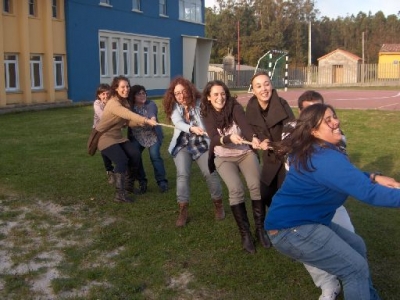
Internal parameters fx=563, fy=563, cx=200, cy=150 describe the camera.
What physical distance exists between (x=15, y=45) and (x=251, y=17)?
55219 mm

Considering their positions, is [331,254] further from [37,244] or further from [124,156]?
[124,156]

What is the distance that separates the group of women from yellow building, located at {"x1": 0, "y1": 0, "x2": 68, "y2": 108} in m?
18.1

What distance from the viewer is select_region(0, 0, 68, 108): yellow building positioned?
945 inches

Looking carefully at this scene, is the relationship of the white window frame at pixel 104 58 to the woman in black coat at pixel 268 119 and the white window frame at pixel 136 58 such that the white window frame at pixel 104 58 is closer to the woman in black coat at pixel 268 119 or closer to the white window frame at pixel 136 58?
the white window frame at pixel 136 58

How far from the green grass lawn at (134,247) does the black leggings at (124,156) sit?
465mm

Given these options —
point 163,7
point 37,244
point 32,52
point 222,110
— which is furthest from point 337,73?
point 37,244

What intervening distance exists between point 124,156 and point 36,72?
19732 millimetres

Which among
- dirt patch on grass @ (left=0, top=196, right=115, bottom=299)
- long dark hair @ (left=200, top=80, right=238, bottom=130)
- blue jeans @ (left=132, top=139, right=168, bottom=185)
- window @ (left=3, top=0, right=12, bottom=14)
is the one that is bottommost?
dirt patch on grass @ (left=0, top=196, right=115, bottom=299)

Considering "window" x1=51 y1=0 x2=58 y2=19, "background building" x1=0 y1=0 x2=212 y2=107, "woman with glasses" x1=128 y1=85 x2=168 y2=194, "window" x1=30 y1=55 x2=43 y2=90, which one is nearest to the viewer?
"woman with glasses" x1=128 y1=85 x2=168 y2=194

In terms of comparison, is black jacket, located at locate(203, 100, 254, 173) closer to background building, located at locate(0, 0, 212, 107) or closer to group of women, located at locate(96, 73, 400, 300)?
group of women, located at locate(96, 73, 400, 300)

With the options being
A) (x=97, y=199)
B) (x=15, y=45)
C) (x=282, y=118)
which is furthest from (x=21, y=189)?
(x=15, y=45)

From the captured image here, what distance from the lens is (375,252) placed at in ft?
18.0

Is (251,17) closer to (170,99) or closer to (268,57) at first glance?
(268,57)

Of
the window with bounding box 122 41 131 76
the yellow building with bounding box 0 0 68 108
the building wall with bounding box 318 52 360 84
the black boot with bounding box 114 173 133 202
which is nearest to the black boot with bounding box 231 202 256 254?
the black boot with bounding box 114 173 133 202
